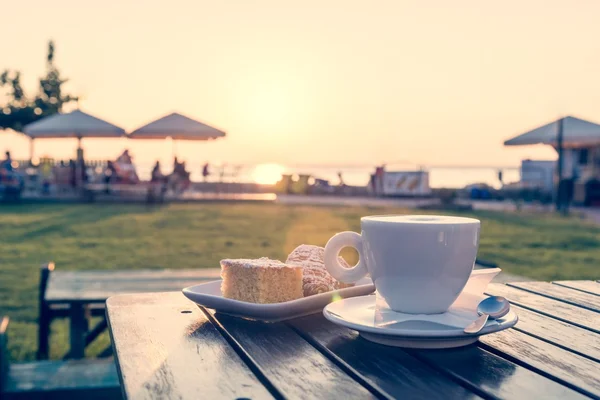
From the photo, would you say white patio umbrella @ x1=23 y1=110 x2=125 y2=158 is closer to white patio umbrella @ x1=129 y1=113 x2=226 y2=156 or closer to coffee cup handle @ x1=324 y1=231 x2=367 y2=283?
white patio umbrella @ x1=129 y1=113 x2=226 y2=156

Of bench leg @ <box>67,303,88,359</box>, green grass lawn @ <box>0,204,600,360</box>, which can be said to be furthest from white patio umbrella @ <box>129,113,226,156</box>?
bench leg @ <box>67,303,88,359</box>

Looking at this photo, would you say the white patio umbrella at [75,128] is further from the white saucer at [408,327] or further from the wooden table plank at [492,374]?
the wooden table plank at [492,374]

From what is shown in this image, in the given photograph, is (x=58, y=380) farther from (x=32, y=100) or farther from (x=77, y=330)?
(x=32, y=100)

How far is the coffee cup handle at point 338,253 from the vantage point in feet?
3.69

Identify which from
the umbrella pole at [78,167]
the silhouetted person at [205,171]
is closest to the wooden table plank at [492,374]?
the umbrella pole at [78,167]

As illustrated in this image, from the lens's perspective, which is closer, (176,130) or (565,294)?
(565,294)

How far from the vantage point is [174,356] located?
978 millimetres

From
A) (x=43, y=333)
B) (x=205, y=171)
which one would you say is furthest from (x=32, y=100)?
(x=43, y=333)

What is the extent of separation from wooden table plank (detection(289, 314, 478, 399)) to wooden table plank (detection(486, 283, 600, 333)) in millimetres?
424

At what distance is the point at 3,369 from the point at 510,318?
229 cm

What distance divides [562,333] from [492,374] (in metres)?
0.31

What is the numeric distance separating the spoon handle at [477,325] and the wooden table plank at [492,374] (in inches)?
1.6

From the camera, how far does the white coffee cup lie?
100 cm

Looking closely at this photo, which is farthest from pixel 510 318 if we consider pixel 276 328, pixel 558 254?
pixel 558 254
